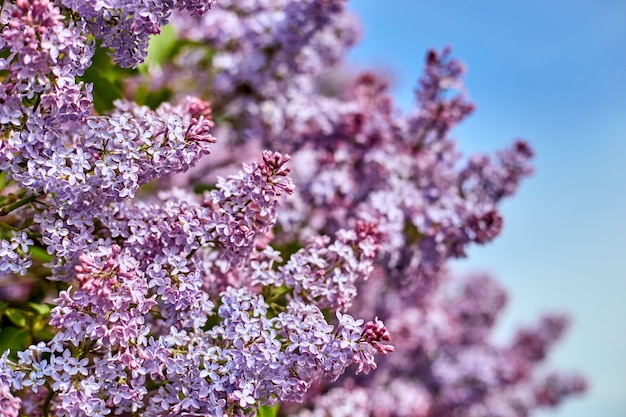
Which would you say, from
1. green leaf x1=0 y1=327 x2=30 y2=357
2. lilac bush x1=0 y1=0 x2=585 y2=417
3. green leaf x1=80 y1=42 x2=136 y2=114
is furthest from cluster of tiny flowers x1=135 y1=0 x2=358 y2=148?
green leaf x1=0 y1=327 x2=30 y2=357

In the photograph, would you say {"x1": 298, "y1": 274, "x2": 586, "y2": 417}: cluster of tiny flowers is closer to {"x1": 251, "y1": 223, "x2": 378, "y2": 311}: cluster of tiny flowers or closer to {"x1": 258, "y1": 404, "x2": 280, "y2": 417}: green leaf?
{"x1": 258, "y1": 404, "x2": 280, "y2": 417}: green leaf

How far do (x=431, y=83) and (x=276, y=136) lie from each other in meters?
0.73

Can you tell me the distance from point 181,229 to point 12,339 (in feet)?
2.10

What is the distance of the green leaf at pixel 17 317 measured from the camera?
228 centimetres

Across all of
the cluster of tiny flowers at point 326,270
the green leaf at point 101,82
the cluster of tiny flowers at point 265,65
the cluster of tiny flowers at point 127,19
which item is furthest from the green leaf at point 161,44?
the cluster of tiny flowers at point 326,270

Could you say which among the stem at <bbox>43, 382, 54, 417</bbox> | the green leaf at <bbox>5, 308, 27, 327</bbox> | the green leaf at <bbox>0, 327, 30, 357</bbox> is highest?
the green leaf at <bbox>5, 308, 27, 327</bbox>

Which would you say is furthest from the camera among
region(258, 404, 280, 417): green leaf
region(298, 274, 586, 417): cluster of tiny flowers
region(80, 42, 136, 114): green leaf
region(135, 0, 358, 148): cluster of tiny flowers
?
region(298, 274, 586, 417): cluster of tiny flowers

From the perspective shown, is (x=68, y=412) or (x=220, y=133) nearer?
(x=68, y=412)

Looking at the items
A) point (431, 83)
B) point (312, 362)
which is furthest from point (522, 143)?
point (312, 362)

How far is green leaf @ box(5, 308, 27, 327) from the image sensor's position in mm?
2281

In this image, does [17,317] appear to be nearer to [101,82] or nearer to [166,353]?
[166,353]

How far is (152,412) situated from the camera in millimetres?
1932

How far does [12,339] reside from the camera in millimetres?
2205

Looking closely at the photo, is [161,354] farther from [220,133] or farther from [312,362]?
[220,133]
